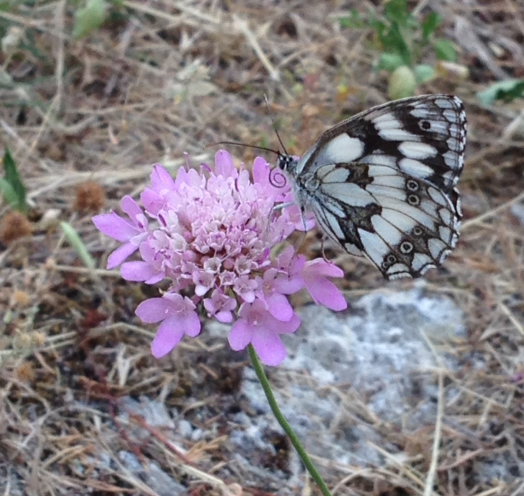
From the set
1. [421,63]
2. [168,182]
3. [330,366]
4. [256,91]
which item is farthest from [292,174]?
[421,63]

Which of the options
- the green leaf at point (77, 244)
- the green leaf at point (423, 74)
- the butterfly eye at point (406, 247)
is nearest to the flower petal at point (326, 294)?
the butterfly eye at point (406, 247)

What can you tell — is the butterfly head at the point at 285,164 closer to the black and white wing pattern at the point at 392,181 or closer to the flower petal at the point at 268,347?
the black and white wing pattern at the point at 392,181

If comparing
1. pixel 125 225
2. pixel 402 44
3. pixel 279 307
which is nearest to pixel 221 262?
pixel 279 307

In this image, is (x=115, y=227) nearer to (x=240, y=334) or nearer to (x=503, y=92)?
(x=240, y=334)

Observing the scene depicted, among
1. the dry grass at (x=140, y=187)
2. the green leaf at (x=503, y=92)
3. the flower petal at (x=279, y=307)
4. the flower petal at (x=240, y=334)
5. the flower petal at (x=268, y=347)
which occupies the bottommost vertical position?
the dry grass at (x=140, y=187)

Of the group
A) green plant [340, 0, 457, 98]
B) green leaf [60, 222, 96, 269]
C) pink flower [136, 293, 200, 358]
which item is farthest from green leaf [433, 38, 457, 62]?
pink flower [136, 293, 200, 358]

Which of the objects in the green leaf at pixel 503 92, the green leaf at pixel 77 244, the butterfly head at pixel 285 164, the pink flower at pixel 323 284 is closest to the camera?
the pink flower at pixel 323 284
